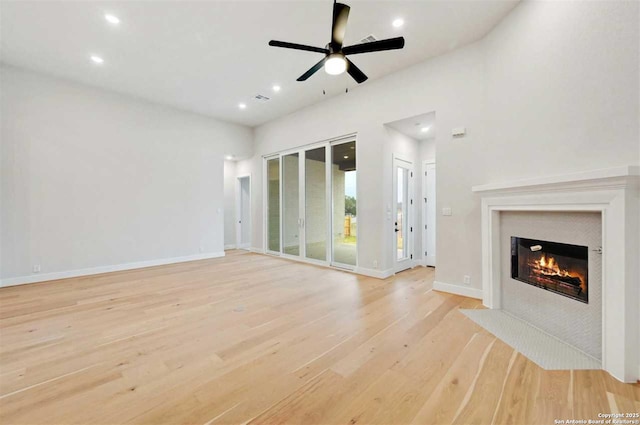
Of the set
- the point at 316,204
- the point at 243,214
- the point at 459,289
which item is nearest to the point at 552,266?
the point at 459,289

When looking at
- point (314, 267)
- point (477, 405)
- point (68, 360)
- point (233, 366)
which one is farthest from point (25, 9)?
point (477, 405)

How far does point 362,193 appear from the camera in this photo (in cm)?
525

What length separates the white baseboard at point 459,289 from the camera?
378cm

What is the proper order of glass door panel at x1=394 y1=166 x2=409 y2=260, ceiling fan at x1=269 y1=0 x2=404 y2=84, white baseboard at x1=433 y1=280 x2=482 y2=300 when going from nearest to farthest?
1. ceiling fan at x1=269 y1=0 x2=404 y2=84
2. white baseboard at x1=433 y1=280 x2=482 y2=300
3. glass door panel at x1=394 y1=166 x2=409 y2=260

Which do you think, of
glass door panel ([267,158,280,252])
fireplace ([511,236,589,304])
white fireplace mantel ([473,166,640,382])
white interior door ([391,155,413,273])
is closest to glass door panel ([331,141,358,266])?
white interior door ([391,155,413,273])

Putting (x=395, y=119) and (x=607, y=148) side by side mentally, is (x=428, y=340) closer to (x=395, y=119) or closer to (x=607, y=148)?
(x=607, y=148)

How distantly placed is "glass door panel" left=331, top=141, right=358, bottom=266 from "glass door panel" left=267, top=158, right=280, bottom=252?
2116 millimetres

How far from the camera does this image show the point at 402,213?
18.6 feet

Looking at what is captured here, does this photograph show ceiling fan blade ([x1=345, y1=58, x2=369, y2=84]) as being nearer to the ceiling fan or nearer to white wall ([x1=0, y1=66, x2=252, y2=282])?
the ceiling fan

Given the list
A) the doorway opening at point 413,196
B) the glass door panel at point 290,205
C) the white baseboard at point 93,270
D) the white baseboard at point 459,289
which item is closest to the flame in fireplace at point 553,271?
the white baseboard at point 459,289

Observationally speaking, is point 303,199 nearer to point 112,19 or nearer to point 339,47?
point 339,47

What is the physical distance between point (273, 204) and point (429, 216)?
423 centimetres

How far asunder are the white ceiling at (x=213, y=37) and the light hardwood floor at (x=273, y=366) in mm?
3818

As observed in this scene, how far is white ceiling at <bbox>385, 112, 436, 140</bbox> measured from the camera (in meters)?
4.54
